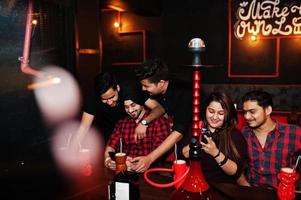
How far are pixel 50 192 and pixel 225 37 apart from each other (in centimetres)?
505

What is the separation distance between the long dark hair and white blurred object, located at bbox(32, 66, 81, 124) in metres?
2.44

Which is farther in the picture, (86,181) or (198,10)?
(198,10)

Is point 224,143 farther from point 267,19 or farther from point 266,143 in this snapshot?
point 267,19

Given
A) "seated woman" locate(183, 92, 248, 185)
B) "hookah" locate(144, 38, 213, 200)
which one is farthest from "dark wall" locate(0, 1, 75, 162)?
"hookah" locate(144, 38, 213, 200)

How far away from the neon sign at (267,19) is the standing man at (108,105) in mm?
3863

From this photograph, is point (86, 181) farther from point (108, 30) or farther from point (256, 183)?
point (108, 30)

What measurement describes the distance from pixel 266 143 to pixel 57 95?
289cm

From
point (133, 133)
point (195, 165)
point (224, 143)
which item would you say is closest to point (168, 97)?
point (133, 133)

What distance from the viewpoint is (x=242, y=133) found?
2.32m

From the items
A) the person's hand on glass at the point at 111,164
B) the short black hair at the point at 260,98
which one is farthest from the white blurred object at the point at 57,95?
the short black hair at the point at 260,98

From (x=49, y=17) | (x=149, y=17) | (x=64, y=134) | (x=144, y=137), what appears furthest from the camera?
(x=149, y=17)

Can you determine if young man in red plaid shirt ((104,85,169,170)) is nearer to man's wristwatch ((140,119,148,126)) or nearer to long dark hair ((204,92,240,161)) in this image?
man's wristwatch ((140,119,148,126))

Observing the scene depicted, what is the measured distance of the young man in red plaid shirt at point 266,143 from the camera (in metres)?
2.14

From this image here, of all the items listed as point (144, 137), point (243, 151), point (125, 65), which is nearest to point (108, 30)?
point (125, 65)
